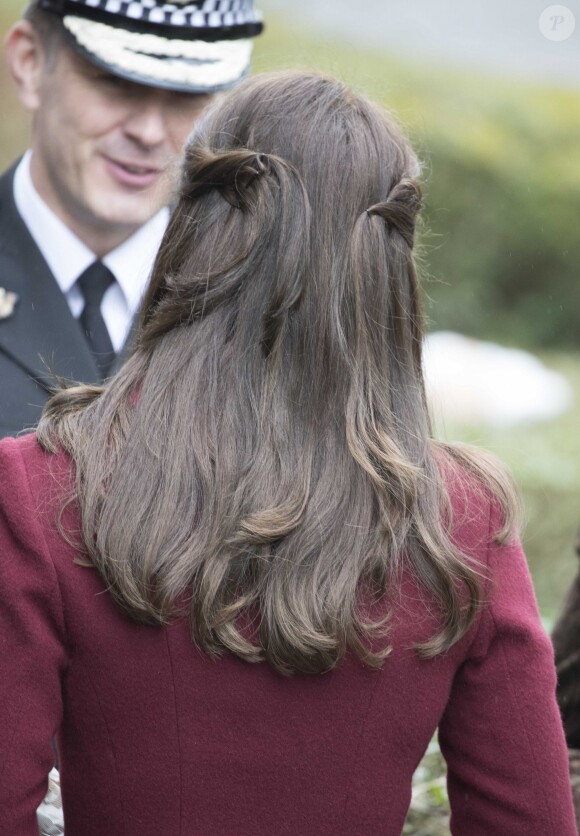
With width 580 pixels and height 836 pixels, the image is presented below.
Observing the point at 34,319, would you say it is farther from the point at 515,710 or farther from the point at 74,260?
the point at 515,710

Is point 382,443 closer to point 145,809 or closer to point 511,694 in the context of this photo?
point 511,694

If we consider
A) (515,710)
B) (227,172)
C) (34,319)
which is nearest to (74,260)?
(34,319)

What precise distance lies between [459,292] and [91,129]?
3840 mm

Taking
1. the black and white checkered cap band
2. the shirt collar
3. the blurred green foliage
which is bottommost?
the blurred green foliage

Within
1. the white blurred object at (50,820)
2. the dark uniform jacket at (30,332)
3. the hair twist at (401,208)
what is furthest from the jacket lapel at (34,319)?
the hair twist at (401,208)

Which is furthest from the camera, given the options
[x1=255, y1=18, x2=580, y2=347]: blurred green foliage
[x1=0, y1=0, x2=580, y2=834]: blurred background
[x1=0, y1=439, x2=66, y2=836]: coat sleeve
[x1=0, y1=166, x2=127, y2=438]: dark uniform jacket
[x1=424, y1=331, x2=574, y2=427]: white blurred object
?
[x1=255, y1=18, x2=580, y2=347]: blurred green foliage

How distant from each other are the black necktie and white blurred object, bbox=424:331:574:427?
9.98ft

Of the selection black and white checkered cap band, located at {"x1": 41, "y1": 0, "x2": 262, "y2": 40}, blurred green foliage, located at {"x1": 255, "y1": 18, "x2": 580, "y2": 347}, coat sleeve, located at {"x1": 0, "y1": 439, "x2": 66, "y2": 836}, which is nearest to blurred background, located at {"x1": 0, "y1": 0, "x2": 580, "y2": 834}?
blurred green foliage, located at {"x1": 255, "y1": 18, "x2": 580, "y2": 347}

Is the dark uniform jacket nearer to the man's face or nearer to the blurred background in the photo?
the man's face

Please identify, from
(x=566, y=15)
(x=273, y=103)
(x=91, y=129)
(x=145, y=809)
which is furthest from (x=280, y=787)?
(x=566, y=15)

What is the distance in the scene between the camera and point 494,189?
605 centimetres

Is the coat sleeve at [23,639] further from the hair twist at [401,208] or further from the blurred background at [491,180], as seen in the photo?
the blurred background at [491,180]

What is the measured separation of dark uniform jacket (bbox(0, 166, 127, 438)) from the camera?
86.0 inches

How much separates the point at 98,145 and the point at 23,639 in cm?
138
